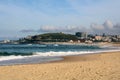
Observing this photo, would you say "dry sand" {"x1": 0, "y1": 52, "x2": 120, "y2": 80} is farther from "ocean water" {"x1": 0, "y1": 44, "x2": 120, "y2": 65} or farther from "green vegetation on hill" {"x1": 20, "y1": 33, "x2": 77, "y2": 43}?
"green vegetation on hill" {"x1": 20, "y1": 33, "x2": 77, "y2": 43}

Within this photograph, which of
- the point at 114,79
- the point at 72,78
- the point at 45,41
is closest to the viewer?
the point at 114,79

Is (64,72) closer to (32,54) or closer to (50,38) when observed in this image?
(32,54)

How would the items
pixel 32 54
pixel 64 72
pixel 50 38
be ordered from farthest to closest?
1. pixel 50 38
2. pixel 32 54
3. pixel 64 72

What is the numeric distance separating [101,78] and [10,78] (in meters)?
4.19

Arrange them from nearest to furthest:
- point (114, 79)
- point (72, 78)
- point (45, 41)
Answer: point (114, 79) → point (72, 78) → point (45, 41)

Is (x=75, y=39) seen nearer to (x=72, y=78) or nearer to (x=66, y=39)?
(x=66, y=39)

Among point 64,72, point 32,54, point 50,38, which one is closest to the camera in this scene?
point 64,72

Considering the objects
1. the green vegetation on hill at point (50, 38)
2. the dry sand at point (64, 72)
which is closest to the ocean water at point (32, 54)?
the dry sand at point (64, 72)

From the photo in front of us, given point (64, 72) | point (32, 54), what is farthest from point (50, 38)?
point (64, 72)

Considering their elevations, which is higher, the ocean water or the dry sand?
the dry sand

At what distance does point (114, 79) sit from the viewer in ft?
36.8

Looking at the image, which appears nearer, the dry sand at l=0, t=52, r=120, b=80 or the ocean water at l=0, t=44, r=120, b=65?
the dry sand at l=0, t=52, r=120, b=80

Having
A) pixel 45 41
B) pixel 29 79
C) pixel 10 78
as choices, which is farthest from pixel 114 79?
pixel 45 41

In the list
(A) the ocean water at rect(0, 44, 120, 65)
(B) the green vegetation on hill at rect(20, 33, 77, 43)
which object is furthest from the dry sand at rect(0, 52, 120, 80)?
(B) the green vegetation on hill at rect(20, 33, 77, 43)
